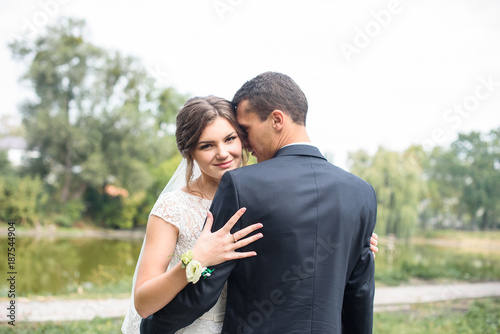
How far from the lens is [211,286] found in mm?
1571

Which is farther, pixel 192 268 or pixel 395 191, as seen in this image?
pixel 395 191

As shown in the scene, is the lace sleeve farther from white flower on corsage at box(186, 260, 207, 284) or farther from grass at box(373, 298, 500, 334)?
grass at box(373, 298, 500, 334)

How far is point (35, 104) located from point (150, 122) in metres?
6.28

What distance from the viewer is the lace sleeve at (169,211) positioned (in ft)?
6.17

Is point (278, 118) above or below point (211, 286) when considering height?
above

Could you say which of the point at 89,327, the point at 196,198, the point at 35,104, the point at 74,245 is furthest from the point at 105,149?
the point at 196,198

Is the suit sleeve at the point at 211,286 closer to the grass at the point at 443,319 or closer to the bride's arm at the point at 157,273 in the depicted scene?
the bride's arm at the point at 157,273

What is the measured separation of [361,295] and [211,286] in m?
0.71

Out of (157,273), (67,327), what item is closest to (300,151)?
(157,273)

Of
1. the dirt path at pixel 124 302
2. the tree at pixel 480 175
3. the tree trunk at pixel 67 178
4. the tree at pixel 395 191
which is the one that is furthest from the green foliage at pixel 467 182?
the tree trunk at pixel 67 178

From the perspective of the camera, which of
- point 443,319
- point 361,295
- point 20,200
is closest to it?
point 361,295

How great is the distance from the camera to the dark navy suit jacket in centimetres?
155

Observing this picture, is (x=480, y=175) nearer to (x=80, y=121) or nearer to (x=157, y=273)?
(x=80, y=121)

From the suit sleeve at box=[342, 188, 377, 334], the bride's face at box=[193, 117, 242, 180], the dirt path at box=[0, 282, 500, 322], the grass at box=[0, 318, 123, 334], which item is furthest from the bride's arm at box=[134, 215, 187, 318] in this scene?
the dirt path at box=[0, 282, 500, 322]
